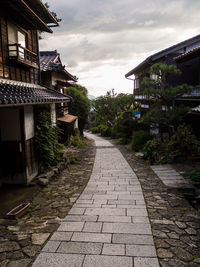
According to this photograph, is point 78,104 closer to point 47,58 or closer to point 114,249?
point 47,58

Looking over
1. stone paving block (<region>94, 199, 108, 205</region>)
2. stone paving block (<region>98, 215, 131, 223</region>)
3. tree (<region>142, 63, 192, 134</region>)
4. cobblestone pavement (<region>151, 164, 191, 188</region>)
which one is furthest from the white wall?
tree (<region>142, 63, 192, 134</region>)

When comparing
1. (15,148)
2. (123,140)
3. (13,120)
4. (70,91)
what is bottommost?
(123,140)

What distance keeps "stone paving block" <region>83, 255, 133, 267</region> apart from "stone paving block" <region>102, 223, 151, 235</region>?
972 millimetres

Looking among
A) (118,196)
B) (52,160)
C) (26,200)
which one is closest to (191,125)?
(118,196)

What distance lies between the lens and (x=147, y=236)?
4.71 metres

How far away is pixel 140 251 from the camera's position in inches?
163

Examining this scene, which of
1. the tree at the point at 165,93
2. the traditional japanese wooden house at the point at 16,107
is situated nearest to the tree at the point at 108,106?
the tree at the point at 165,93

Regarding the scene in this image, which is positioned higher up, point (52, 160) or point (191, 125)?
point (191, 125)

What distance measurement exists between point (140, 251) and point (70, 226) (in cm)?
193

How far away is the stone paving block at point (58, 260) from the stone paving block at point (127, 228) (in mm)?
1163

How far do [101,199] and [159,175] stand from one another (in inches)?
156

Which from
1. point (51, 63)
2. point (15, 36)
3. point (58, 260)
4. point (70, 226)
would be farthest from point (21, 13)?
point (58, 260)

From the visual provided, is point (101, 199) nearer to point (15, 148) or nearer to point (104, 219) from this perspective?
point (104, 219)

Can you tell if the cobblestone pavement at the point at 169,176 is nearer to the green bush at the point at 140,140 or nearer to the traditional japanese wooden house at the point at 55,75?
the green bush at the point at 140,140
